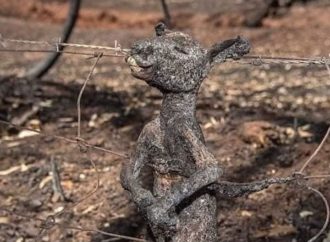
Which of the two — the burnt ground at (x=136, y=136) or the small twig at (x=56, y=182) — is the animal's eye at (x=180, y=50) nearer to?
the burnt ground at (x=136, y=136)

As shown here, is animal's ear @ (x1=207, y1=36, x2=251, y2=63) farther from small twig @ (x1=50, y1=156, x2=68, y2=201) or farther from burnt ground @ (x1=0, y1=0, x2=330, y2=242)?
small twig @ (x1=50, y1=156, x2=68, y2=201)

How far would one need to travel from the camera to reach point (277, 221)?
293 cm

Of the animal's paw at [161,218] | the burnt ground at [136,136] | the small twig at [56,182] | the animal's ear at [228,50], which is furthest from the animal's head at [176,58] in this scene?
the small twig at [56,182]

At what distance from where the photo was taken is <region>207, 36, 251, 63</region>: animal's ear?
192cm

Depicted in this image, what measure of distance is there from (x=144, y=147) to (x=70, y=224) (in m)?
1.14

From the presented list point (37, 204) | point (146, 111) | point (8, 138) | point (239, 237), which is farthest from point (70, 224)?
point (146, 111)

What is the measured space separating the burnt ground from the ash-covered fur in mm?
899

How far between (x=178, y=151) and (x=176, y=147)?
0.01 m

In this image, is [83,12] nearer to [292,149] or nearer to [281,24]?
[281,24]

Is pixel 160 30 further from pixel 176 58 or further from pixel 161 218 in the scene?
pixel 161 218

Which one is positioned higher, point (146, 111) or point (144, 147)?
point (144, 147)

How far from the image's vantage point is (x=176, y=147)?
6.40 feet

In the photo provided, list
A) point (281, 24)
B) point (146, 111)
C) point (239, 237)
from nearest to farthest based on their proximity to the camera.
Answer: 1. point (239, 237)
2. point (146, 111)
3. point (281, 24)

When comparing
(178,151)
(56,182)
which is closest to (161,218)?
(178,151)
